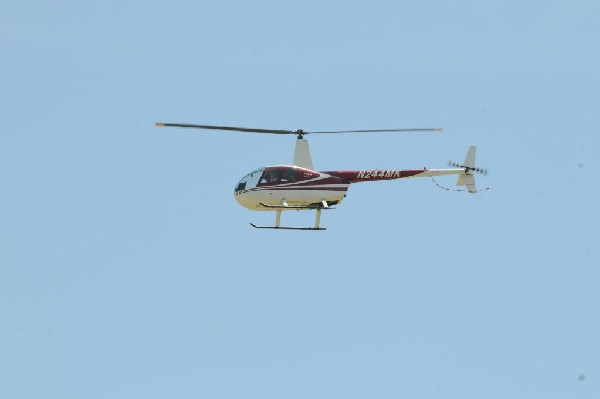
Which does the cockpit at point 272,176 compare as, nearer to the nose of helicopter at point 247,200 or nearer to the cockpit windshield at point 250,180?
the cockpit windshield at point 250,180

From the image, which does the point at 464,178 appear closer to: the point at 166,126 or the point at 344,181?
the point at 344,181

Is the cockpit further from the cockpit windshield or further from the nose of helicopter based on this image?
the nose of helicopter

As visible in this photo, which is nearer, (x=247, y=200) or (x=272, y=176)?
(x=272, y=176)

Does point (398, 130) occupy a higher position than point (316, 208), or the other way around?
point (398, 130)

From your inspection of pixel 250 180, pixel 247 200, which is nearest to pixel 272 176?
pixel 250 180

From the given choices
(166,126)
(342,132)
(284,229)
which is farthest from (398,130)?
(166,126)

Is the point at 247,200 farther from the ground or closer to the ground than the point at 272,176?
closer to the ground

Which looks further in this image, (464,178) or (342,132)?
(464,178)

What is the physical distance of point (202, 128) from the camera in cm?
6275

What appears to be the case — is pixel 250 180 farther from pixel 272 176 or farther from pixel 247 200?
pixel 272 176

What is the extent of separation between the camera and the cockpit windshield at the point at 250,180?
66.5 meters

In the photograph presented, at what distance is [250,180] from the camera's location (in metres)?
66.6

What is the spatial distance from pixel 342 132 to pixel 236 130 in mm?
5531

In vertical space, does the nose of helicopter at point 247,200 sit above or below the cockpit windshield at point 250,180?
below
